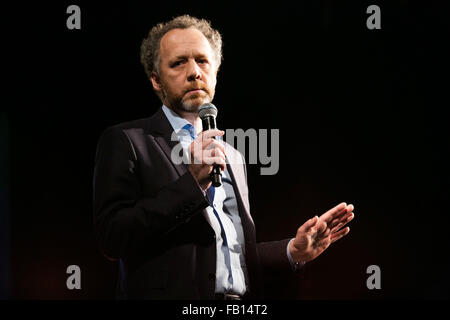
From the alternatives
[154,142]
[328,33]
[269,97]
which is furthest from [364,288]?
[154,142]

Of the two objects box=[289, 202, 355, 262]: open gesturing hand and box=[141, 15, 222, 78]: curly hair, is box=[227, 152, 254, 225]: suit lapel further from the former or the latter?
box=[141, 15, 222, 78]: curly hair

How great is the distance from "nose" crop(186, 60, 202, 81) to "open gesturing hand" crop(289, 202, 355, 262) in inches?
27.0

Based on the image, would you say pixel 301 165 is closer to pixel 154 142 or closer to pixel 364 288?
pixel 364 288

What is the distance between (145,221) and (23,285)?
203 centimetres

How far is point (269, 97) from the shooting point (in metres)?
2.90

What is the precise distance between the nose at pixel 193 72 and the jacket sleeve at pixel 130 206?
37 cm

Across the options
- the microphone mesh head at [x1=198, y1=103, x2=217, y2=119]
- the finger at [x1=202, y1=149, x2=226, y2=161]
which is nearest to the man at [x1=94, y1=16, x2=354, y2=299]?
the finger at [x1=202, y1=149, x2=226, y2=161]

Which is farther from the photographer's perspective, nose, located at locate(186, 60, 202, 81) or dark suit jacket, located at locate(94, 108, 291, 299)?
nose, located at locate(186, 60, 202, 81)

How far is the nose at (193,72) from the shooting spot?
1.76 meters

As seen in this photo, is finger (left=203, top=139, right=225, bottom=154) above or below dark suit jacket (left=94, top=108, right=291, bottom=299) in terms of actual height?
above

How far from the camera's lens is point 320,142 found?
293 centimetres

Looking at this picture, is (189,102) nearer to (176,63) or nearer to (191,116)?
(191,116)

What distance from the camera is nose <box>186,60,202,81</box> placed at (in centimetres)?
176

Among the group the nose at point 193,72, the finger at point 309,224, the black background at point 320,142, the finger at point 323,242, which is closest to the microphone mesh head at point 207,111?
the nose at point 193,72
